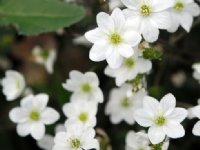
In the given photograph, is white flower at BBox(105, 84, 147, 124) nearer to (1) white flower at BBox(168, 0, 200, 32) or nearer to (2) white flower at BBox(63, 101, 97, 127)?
(2) white flower at BBox(63, 101, 97, 127)

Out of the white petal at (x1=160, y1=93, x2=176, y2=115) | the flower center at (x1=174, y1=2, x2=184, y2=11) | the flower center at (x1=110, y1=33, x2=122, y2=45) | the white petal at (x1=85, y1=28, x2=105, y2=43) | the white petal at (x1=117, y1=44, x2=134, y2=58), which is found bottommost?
the white petal at (x1=160, y1=93, x2=176, y2=115)

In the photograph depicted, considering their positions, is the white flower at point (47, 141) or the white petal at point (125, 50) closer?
the white petal at point (125, 50)

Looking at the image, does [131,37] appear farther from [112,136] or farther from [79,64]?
[79,64]

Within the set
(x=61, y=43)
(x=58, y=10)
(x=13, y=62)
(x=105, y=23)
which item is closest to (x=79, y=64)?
(x=61, y=43)

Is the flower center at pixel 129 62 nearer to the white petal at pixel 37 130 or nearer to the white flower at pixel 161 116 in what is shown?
the white flower at pixel 161 116

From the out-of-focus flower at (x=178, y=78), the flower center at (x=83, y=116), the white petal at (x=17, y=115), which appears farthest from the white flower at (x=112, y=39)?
the out-of-focus flower at (x=178, y=78)

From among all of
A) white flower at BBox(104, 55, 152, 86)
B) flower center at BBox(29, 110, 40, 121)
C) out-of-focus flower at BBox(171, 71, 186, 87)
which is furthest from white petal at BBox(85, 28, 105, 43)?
out-of-focus flower at BBox(171, 71, 186, 87)
